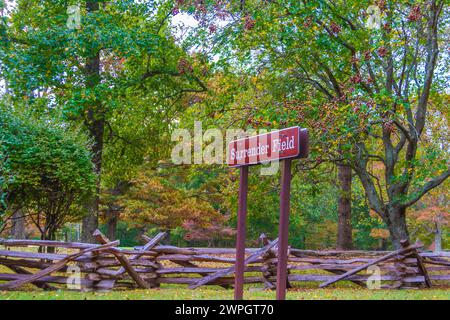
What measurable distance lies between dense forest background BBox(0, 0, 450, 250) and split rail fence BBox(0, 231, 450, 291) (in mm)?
1246

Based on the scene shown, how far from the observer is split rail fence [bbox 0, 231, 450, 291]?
9891 mm

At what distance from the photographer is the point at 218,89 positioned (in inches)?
637

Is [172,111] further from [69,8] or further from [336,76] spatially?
[336,76]

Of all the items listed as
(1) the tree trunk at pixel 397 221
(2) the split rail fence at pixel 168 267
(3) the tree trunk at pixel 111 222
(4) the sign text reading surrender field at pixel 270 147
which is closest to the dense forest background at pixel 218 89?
(1) the tree trunk at pixel 397 221

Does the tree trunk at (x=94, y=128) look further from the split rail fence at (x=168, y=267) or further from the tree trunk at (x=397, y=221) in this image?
the tree trunk at (x=397, y=221)

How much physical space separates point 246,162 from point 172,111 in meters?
11.3

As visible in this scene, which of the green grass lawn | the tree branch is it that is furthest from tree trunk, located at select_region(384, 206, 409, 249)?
the green grass lawn

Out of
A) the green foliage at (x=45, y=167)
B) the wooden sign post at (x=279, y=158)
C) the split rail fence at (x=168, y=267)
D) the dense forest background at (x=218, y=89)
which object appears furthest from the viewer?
the dense forest background at (x=218, y=89)

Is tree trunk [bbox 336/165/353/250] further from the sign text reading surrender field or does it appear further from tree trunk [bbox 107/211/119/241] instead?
the sign text reading surrender field

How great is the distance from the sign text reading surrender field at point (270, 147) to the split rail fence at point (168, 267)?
3.80 metres

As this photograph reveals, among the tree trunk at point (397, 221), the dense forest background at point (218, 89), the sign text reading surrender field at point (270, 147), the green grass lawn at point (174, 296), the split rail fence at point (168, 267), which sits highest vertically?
the dense forest background at point (218, 89)

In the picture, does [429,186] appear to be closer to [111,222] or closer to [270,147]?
[270,147]

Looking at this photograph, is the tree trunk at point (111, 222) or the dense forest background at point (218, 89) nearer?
Result: the dense forest background at point (218, 89)

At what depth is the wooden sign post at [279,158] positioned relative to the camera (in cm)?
582
